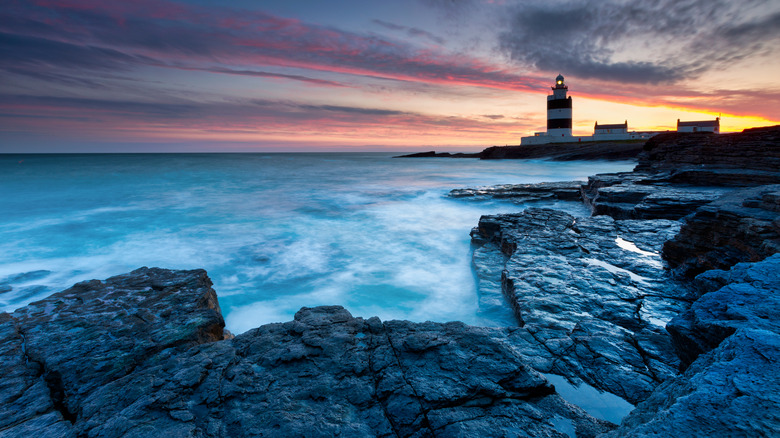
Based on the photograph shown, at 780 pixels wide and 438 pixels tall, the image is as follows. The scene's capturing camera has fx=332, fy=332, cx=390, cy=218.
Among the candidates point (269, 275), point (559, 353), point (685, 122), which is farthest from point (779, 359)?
point (685, 122)

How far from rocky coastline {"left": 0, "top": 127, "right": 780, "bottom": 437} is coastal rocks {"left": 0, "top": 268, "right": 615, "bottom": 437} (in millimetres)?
12

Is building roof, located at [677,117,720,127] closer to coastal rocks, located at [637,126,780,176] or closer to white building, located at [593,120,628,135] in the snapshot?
white building, located at [593,120,628,135]

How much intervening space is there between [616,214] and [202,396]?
9.42 meters

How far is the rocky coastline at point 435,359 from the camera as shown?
1.94 meters

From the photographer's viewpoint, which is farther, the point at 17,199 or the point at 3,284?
the point at 17,199

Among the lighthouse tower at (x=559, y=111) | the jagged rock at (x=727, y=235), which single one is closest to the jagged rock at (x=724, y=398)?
the jagged rock at (x=727, y=235)

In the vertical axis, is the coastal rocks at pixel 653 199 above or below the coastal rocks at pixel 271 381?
above

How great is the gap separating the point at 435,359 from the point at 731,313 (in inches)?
78.7

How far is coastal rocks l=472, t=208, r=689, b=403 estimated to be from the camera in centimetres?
297

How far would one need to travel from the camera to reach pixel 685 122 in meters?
48.6

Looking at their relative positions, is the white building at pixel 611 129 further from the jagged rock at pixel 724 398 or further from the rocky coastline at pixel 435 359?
the jagged rock at pixel 724 398

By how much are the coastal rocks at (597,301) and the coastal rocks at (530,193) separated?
6432mm

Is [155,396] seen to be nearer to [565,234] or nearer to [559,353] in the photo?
[559,353]

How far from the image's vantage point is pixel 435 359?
2.57m
